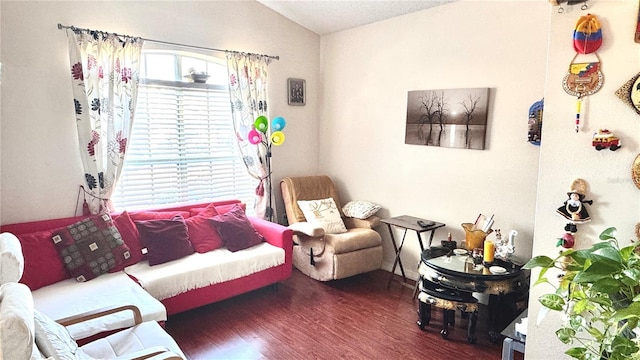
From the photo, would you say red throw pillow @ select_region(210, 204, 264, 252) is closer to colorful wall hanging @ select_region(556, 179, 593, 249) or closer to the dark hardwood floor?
the dark hardwood floor

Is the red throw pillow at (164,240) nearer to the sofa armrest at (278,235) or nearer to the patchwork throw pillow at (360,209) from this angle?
the sofa armrest at (278,235)

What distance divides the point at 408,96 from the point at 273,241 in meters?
1.95

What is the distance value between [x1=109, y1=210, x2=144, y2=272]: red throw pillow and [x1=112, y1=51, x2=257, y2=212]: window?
36 cm

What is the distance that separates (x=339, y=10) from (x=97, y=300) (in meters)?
3.37

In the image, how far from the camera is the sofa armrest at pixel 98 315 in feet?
6.98

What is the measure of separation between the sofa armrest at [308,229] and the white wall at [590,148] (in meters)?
2.23

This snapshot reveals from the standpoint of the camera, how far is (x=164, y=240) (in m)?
3.35

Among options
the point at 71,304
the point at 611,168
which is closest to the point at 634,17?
the point at 611,168

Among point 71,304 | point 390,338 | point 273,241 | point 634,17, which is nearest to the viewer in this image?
point 634,17

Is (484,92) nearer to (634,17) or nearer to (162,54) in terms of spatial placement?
(634,17)

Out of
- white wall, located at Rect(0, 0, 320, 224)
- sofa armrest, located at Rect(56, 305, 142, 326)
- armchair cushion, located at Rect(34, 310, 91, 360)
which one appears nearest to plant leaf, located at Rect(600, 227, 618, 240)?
armchair cushion, located at Rect(34, 310, 91, 360)

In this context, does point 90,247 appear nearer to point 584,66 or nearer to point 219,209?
point 219,209

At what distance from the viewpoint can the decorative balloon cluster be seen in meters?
4.26

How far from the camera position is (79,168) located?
338 centimetres
